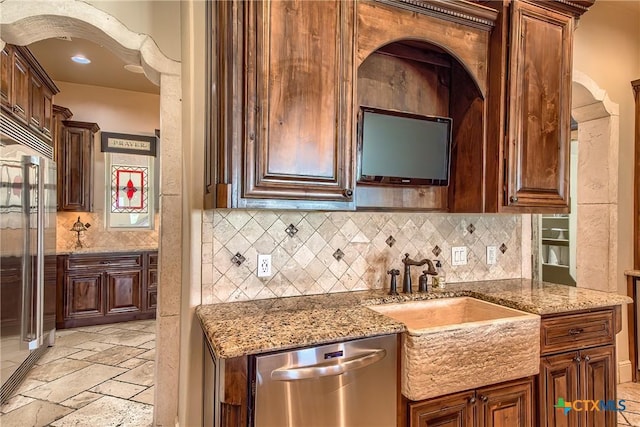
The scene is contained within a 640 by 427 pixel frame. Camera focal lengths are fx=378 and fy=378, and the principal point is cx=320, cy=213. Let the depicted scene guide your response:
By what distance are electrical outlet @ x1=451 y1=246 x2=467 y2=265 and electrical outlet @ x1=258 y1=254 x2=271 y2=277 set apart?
1281mm

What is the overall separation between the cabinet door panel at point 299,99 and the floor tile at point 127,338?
3.41 m

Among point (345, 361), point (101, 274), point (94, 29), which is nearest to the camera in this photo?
point (345, 361)

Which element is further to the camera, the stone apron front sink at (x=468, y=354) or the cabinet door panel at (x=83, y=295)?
the cabinet door panel at (x=83, y=295)

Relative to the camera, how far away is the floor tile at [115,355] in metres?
3.61

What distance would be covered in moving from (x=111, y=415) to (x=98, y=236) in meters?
3.24

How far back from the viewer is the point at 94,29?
80.0 inches

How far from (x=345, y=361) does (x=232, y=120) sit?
3.60 ft

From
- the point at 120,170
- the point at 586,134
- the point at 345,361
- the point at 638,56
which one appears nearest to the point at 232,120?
the point at 345,361

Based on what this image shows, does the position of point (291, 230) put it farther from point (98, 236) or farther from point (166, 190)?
point (98, 236)

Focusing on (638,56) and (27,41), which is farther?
(638,56)

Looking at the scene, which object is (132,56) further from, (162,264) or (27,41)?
(162,264)

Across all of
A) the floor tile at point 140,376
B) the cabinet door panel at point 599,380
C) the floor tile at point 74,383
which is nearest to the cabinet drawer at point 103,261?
the floor tile at point 74,383

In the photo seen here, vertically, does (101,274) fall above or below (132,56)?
below

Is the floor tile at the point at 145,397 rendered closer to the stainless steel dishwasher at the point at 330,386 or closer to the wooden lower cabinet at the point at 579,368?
the stainless steel dishwasher at the point at 330,386
